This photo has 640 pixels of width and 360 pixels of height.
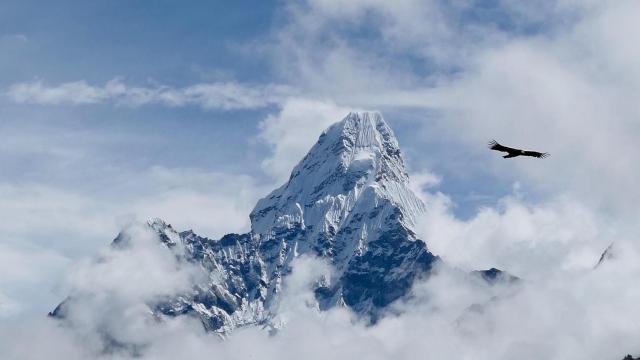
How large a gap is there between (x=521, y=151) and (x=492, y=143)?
13.2 ft

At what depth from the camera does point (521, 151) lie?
102 metres

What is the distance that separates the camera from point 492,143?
98.9 meters
